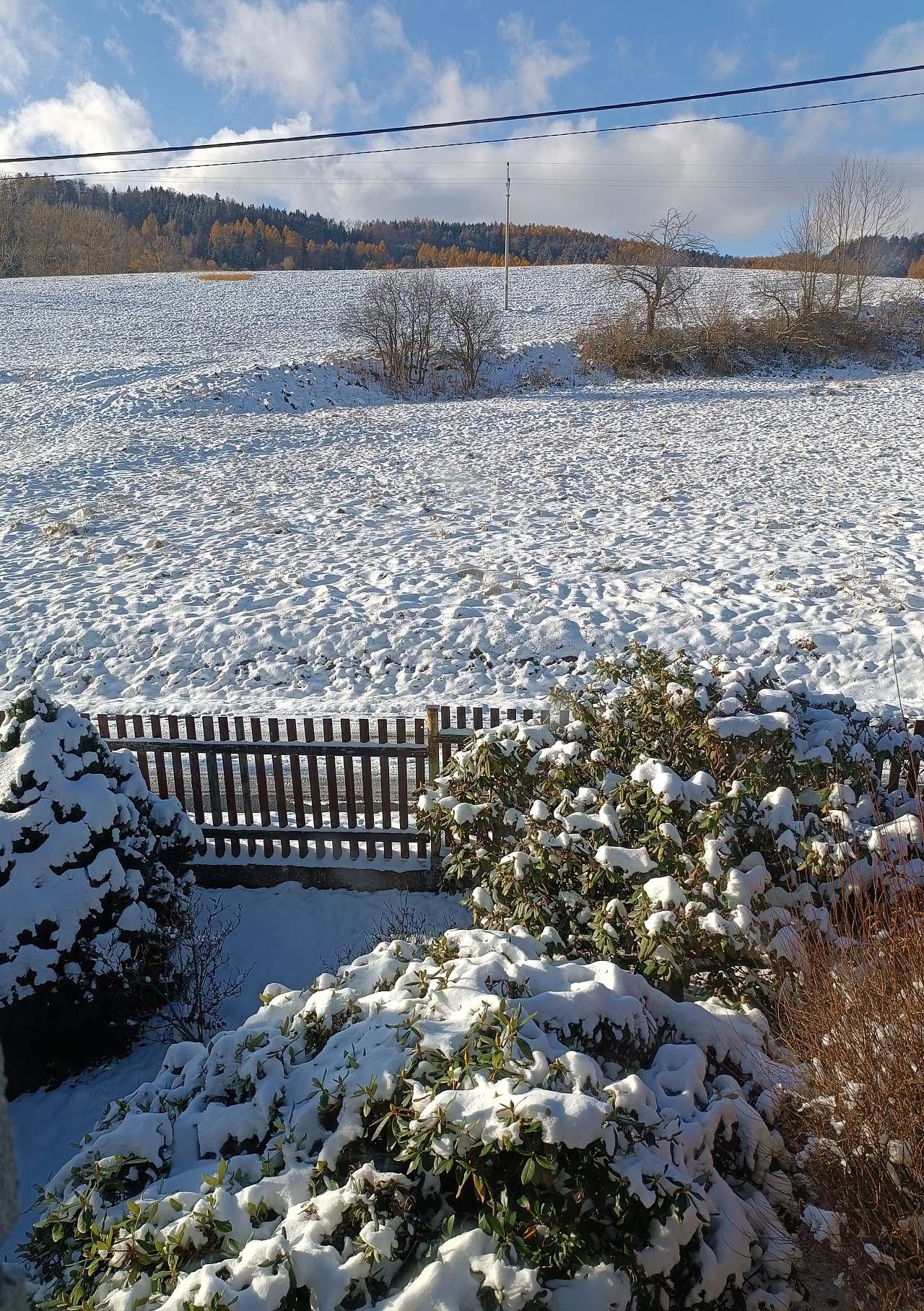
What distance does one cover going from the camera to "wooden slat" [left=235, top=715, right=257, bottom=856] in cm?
598

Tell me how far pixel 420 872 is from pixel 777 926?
298cm

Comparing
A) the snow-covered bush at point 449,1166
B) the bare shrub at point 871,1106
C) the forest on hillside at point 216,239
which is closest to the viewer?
the snow-covered bush at point 449,1166

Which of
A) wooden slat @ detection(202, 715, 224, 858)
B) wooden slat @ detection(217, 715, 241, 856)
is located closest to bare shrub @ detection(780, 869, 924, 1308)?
wooden slat @ detection(217, 715, 241, 856)

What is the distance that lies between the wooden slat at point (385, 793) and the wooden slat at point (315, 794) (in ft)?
1.60

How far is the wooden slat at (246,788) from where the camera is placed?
5984 millimetres

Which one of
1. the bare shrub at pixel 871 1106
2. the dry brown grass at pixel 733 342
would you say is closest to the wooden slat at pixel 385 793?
the bare shrub at pixel 871 1106

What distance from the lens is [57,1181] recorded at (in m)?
2.61

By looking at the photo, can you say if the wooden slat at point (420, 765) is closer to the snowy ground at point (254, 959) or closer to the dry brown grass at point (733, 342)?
the snowy ground at point (254, 959)

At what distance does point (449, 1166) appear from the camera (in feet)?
6.82

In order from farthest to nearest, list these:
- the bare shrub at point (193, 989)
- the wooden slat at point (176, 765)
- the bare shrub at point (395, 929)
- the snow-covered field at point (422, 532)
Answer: the snow-covered field at point (422, 532) → the wooden slat at point (176, 765) → the bare shrub at point (395, 929) → the bare shrub at point (193, 989)

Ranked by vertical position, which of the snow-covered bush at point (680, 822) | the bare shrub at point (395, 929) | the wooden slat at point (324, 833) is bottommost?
the bare shrub at point (395, 929)

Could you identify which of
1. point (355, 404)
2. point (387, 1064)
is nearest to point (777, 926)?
point (387, 1064)

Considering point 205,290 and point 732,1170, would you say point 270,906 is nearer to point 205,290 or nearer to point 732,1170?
point 732,1170

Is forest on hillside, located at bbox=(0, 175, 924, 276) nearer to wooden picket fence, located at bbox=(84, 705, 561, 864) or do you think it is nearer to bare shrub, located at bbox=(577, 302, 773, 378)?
bare shrub, located at bbox=(577, 302, 773, 378)
